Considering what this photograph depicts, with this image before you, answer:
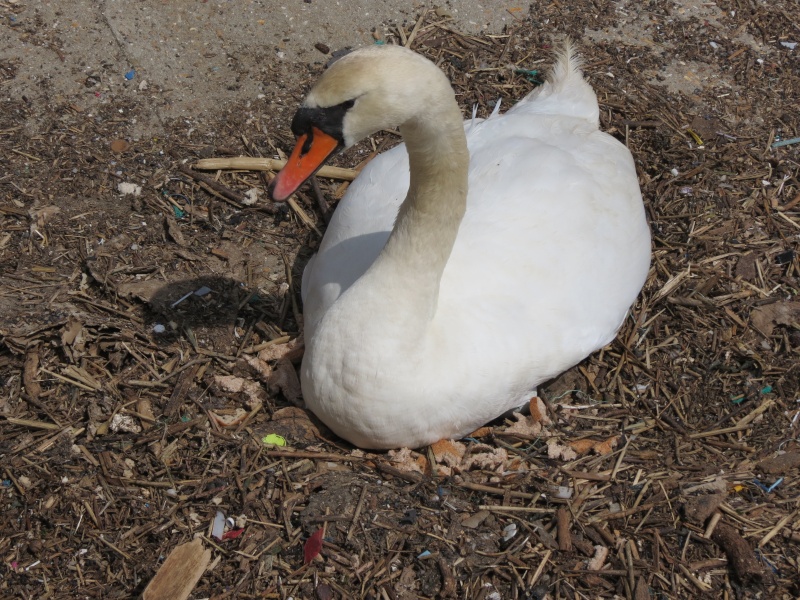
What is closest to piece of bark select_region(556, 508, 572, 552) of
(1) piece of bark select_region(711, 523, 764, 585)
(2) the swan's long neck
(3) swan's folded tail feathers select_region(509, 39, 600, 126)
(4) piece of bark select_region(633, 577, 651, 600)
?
(4) piece of bark select_region(633, 577, 651, 600)

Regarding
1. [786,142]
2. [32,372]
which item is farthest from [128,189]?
[786,142]

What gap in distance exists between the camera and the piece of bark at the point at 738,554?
3771 mm

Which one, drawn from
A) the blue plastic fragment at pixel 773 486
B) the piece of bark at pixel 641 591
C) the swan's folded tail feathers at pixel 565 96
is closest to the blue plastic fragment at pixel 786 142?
the swan's folded tail feathers at pixel 565 96

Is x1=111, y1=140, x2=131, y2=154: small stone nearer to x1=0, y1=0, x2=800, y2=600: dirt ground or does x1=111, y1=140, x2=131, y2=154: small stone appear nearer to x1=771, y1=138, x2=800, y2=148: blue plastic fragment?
x1=0, y1=0, x2=800, y2=600: dirt ground

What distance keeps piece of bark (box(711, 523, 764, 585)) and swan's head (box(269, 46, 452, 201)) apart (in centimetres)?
241

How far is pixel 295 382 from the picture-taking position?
4.49 meters

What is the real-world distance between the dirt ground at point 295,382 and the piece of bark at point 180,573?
6cm

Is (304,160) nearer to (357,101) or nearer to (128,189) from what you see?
(357,101)

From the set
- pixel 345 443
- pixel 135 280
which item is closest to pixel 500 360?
pixel 345 443

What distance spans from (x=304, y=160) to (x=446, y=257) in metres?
0.91

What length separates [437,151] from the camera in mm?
3354

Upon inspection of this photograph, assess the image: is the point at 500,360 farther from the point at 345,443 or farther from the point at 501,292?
the point at 345,443

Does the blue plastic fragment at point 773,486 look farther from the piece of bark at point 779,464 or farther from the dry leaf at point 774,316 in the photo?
the dry leaf at point 774,316

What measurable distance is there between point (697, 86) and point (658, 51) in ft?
1.55
